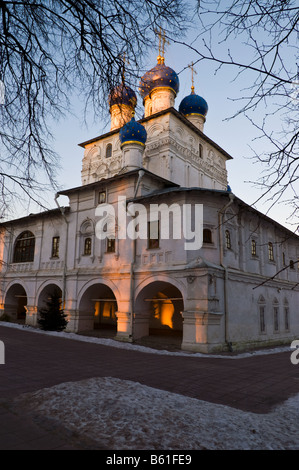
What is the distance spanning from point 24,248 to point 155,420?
1952 cm

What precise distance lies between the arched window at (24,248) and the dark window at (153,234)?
9.89 metres

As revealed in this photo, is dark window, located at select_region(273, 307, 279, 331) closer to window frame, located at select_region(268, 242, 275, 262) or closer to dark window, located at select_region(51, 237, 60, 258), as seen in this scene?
window frame, located at select_region(268, 242, 275, 262)

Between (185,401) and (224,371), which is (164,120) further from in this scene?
(185,401)

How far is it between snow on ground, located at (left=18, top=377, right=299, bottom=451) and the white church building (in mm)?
6997

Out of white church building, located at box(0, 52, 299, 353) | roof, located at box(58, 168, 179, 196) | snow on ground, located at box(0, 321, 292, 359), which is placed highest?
roof, located at box(58, 168, 179, 196)

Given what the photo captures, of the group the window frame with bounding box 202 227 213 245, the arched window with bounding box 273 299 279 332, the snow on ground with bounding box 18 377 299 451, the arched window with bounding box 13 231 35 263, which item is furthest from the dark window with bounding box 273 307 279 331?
the arched window with bounding box 13 231 35 263

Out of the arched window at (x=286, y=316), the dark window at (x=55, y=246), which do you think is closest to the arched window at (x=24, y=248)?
the dark window at (x=55, y=246)

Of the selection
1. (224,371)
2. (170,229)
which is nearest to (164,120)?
(170,229)

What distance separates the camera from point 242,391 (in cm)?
657

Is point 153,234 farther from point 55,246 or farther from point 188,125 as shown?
point 188,125

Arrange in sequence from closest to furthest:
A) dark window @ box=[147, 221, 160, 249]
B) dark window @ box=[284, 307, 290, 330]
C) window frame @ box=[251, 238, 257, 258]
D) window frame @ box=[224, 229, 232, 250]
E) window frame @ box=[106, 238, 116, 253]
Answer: window frame @ box=[224, 229, 232, 250] < dark window @ box=[147, 221, 160, 249] < window frame @ box=[106, 238, 116, 253] < window frame @ box=[251, 238, 257, 258] < dark window @ box=[284, 307, 290, 330]

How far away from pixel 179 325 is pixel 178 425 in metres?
15.7

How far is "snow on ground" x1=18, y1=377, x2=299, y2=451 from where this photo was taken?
354 cm

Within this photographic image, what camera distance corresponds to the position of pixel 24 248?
21.6m
